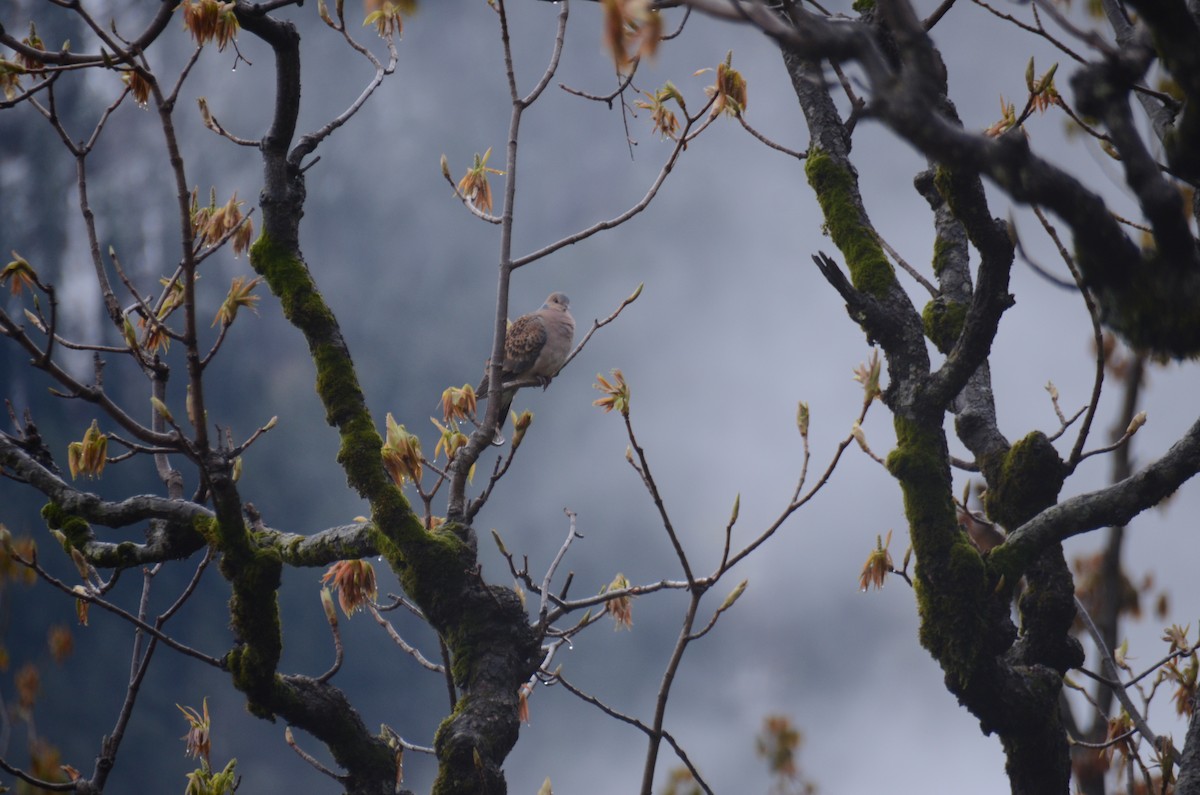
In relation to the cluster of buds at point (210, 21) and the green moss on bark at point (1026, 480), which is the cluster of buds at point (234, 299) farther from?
the green moss on bark at point (1026, 480)

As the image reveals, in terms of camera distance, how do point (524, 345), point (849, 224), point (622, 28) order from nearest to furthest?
point (622, 28) → point (849, 224) → point (524, 345)

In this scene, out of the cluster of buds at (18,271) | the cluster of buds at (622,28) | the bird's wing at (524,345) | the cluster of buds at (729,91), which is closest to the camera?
the cluster of buds at (622,28)

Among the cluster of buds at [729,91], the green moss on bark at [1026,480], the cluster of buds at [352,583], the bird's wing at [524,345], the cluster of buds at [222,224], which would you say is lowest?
the cluster of buds at [352,583]

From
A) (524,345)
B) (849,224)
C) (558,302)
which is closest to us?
(849,224)

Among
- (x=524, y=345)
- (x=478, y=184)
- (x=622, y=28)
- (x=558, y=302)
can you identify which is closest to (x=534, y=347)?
(x=524, y=345)

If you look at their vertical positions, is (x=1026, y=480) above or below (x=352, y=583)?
above

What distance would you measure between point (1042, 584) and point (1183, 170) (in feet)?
6.24

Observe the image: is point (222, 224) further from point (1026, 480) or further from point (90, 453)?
point (1026, 480)

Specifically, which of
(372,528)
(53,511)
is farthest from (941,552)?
(53,511)

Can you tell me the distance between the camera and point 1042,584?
3.52 metres

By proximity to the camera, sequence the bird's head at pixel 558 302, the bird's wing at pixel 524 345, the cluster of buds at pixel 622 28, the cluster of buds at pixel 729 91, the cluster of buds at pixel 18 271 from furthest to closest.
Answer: the bird's head at pixel 558 302
the bird's wing at pixel 524 345
the cluster of buds at pixel 729 91
the cluster of buds at pixel 18 271
the cluster of buds at pixel 622 28

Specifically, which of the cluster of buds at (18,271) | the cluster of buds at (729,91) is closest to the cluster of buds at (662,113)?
the cluster of buds at (729,91)

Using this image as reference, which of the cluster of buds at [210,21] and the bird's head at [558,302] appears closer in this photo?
the cluster of buds at [210,21]

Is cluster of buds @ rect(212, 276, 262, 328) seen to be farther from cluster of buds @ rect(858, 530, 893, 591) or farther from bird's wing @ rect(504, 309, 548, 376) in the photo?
bird's wing @ rect(504, 309, 548, 376)
